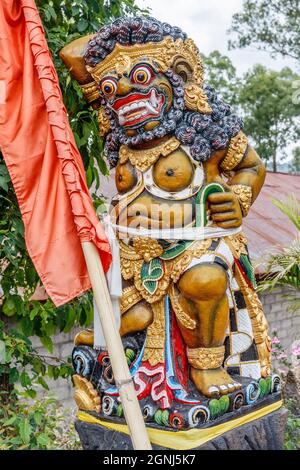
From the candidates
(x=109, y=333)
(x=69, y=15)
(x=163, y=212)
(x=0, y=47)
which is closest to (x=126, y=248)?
(x=163, y=212)

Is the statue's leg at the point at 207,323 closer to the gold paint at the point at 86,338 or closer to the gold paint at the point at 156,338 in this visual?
the gold paint at the point at 156,338

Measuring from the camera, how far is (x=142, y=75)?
262cm

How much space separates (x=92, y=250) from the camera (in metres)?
2.44

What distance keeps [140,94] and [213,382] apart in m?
1.27

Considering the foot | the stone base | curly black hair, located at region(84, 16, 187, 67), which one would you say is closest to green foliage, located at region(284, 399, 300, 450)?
the stone base

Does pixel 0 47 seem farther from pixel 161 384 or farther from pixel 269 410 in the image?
pixel 269 410

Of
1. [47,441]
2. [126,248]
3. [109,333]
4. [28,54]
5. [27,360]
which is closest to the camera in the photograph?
[109,333]

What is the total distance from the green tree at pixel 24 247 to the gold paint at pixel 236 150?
951mm

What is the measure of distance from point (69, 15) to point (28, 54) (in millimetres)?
1002

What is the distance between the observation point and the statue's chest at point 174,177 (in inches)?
105

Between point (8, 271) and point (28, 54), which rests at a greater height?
point (28, 54)

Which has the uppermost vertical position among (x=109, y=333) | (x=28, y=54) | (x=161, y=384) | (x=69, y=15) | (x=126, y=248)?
(x=69, y=15)

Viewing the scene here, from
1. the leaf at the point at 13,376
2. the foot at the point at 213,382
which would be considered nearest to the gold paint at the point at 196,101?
the foot at the point at 213,382

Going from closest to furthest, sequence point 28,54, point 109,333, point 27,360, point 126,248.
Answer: point 109,333, point 28,54, point 126,248, point 27,360
